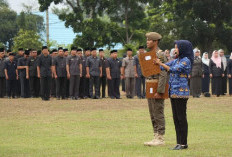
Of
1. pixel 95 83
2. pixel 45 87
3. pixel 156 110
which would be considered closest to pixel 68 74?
pixel 45 87

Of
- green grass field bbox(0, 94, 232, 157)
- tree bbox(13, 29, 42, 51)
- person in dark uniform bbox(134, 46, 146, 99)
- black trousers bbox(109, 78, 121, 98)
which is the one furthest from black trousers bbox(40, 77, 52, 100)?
tree bbox(13, 29, 42, 51)

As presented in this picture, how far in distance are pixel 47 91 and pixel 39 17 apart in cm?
5301

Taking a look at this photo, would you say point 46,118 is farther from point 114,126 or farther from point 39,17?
point 39,17

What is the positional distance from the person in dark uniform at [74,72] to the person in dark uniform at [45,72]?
0.82 metres

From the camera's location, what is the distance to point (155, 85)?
463 inches

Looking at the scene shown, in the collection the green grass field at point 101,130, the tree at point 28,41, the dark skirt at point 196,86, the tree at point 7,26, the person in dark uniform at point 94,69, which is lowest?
the green grass field at point 101,130

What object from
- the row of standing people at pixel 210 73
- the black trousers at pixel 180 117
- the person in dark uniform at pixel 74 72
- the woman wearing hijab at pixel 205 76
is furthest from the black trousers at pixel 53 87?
the black trousers at pixel 180 117

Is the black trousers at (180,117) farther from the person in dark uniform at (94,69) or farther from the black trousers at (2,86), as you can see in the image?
the black trousers at (2,86)

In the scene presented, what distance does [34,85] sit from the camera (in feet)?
95.7

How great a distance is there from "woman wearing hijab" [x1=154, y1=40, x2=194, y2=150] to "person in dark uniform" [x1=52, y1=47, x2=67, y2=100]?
1667cm

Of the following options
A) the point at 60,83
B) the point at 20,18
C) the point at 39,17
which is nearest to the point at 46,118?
the point at 60,83

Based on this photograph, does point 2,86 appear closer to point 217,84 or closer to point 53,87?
point 53,87

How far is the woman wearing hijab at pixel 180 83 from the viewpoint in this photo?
10.7 meters

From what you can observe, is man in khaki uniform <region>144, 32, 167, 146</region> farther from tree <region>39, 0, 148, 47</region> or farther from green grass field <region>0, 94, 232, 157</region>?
tree <region>39, 0, 148, 47</region>
